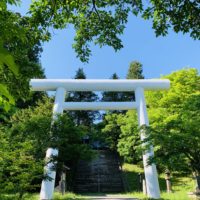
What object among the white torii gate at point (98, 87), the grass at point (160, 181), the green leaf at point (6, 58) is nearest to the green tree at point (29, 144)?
the green leaf at point (6, 58)

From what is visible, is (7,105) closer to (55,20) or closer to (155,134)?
(55,20)

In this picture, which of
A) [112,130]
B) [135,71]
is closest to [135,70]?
[135,71]

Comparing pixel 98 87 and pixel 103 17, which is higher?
pixel 98 87

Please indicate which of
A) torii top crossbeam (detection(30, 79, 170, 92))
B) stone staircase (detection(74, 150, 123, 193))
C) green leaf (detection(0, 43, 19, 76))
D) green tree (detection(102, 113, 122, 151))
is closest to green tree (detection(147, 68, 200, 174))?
torii top crossbeam (detection(30, 79, 170, 92))

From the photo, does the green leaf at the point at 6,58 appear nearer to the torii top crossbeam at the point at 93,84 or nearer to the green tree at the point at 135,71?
the torii top crossbeam at the point at 93,84

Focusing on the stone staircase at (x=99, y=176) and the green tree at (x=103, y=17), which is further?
the stone staircase at (x=99, y=176)

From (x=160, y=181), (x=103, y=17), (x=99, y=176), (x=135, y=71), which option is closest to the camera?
(x=103, y=17)

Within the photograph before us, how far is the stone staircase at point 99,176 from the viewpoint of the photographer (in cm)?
1867

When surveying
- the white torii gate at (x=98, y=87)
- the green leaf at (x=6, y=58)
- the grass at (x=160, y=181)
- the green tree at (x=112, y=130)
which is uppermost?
the green tree at (x=112, y=130)

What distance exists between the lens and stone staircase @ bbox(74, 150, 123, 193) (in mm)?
18672

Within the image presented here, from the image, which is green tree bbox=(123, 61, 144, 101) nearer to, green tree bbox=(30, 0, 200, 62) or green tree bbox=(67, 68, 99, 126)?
green tree bbox=(67, 68, 99, 126)

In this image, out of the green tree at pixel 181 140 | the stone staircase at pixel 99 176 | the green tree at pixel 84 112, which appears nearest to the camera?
the green tree at pixel 181 140

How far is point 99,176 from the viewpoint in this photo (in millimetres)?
20812

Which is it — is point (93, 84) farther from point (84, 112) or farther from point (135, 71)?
point (135, 71)
